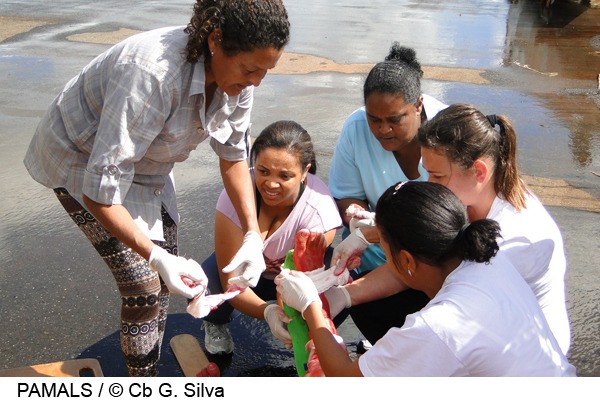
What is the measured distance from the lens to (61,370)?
2.51 metres

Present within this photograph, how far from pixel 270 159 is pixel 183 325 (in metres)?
0.95

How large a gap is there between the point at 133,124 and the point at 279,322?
92cm

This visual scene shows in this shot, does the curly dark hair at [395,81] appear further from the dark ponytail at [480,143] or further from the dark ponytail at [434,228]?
the dark ponytail at [434,228]

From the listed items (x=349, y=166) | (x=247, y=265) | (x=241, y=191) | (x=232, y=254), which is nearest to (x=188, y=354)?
(x=232, y=254)

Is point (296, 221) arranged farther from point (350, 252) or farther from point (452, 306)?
point (452, 306)

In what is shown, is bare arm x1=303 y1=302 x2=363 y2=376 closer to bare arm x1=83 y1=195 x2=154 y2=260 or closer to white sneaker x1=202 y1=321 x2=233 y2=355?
bare arm x1=83 y1=195 x2=154 y2=260

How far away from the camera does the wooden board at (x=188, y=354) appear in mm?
2773

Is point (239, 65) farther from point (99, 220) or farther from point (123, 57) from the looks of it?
point (99, 220)

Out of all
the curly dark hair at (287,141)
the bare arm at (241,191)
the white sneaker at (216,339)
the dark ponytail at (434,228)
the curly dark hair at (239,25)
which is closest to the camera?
the dark ponytail at (434,228)

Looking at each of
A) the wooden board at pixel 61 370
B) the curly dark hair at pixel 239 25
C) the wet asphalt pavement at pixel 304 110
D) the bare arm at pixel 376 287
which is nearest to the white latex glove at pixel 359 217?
the bare arm at pixel 376 287

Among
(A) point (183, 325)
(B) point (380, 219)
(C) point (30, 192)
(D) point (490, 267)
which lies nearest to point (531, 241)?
(D) point (490, 267)

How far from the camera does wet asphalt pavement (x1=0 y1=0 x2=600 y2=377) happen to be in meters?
3.07

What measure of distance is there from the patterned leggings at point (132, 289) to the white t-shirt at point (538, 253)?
3.82 ft

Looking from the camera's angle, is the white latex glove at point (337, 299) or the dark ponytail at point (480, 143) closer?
the dark ponytail at point (480, 143)
